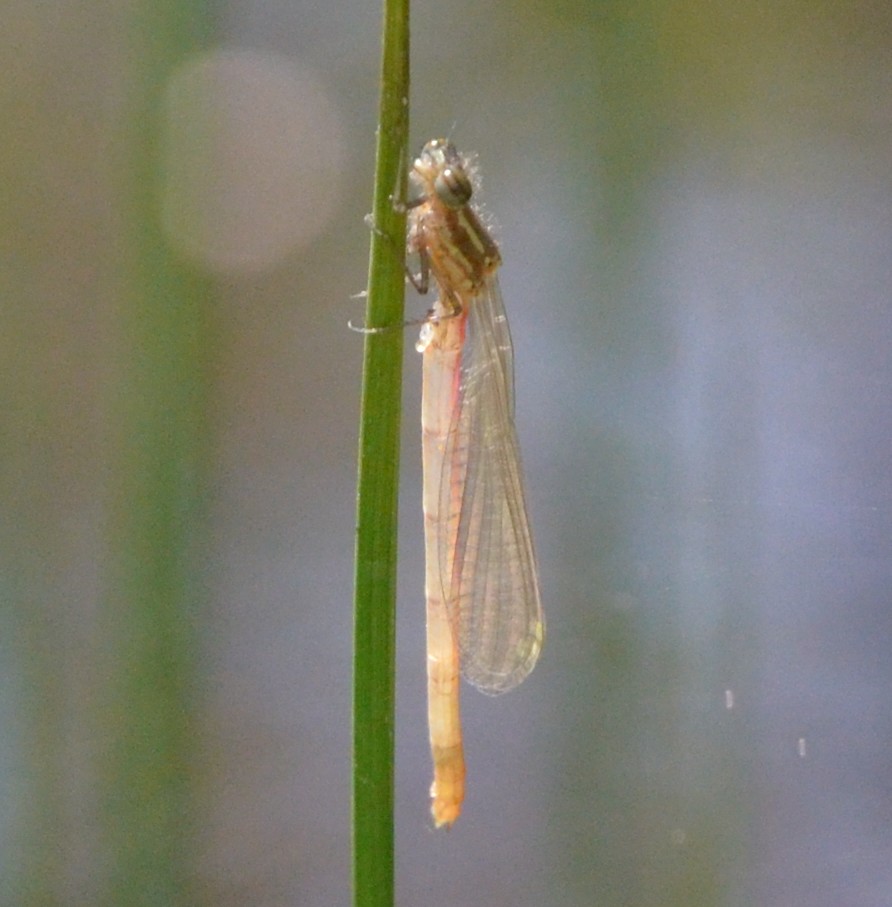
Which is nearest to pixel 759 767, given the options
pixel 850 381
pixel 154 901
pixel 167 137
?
pixel 850 381

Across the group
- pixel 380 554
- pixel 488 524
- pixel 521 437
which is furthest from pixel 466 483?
pixel 521 437

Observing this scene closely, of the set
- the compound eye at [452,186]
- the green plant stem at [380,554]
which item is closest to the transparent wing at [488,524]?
the compound eye at [452,186]

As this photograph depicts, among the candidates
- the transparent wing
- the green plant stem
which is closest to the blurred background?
the transparent wing

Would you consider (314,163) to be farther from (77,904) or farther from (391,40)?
(77,904)

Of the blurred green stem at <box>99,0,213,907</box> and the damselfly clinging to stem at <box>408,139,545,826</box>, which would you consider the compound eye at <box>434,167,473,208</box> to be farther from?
the blurred green stem at <box>99,0,213,907</box>

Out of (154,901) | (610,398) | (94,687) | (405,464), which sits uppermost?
(610,398)

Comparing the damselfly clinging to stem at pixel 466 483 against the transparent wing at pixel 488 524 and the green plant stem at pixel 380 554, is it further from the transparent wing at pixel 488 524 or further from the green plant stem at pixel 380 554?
the green plant stem at pixel 380 554
